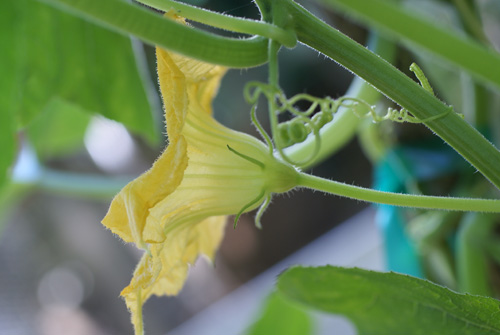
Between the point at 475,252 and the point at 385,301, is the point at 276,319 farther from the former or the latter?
the point at 385,301

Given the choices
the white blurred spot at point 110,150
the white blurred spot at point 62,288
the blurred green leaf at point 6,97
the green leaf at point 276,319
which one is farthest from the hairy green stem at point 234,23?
the white blurred spot at point 62,288

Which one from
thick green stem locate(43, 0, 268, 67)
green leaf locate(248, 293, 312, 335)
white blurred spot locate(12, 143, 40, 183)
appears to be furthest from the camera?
white blurred spot locate(12, 143, 40, 183)

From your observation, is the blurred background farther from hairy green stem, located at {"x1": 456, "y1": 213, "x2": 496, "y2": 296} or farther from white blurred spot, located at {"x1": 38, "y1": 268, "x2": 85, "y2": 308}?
hairy green stem, located at {"x1": 456, "y1": 213, "x2": 496, "y2": 296}

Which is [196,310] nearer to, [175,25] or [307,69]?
[307,69]

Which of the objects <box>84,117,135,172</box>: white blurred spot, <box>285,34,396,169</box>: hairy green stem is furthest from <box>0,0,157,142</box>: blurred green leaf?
<box>84,117,135,172</box>: white blurred spot

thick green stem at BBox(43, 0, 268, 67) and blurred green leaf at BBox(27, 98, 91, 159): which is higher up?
thick green stem at BBox(43, 0, 268, 67)

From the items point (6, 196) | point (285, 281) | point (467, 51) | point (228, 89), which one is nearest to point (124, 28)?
point (285, 281)
